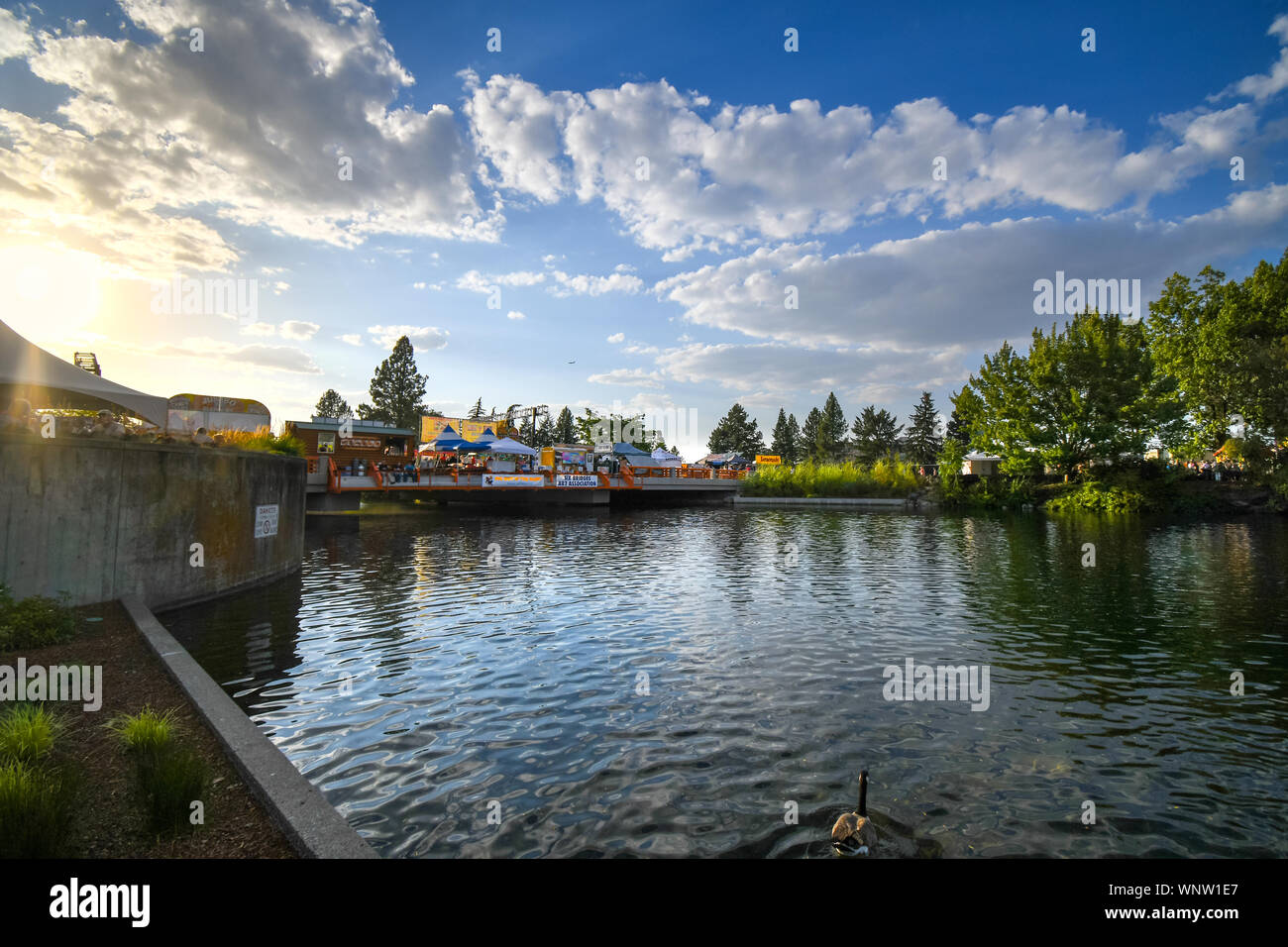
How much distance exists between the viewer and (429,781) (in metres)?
5.51

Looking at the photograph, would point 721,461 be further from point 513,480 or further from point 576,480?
point 513,480

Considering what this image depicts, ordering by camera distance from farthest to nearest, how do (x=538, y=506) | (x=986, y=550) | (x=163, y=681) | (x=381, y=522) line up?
1. (x=538, y=506)
2. (x=381, y=522)
3. (x=986, y=550)
4. (x=163, y=681)

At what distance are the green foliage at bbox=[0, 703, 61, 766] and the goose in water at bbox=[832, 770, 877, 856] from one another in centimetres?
613

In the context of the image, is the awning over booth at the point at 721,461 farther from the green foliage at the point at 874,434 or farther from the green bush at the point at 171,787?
the green bush at the point at 171,787

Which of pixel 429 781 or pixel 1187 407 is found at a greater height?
pixel 1187 407

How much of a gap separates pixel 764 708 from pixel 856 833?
2856mm

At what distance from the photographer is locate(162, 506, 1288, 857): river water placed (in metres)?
4.85

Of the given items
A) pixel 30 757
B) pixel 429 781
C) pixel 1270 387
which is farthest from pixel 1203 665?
pixel 1270 387

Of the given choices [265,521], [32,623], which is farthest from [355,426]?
[32,623]

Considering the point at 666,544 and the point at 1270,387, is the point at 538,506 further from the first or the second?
the point at 1270,387

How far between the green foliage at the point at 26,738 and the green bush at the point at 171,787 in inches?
29.6

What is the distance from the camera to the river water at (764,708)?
191 inches

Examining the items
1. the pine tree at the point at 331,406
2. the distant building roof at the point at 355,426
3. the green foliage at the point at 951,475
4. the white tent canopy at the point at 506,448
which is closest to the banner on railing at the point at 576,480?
the white tent canopy at the point at 506,448
